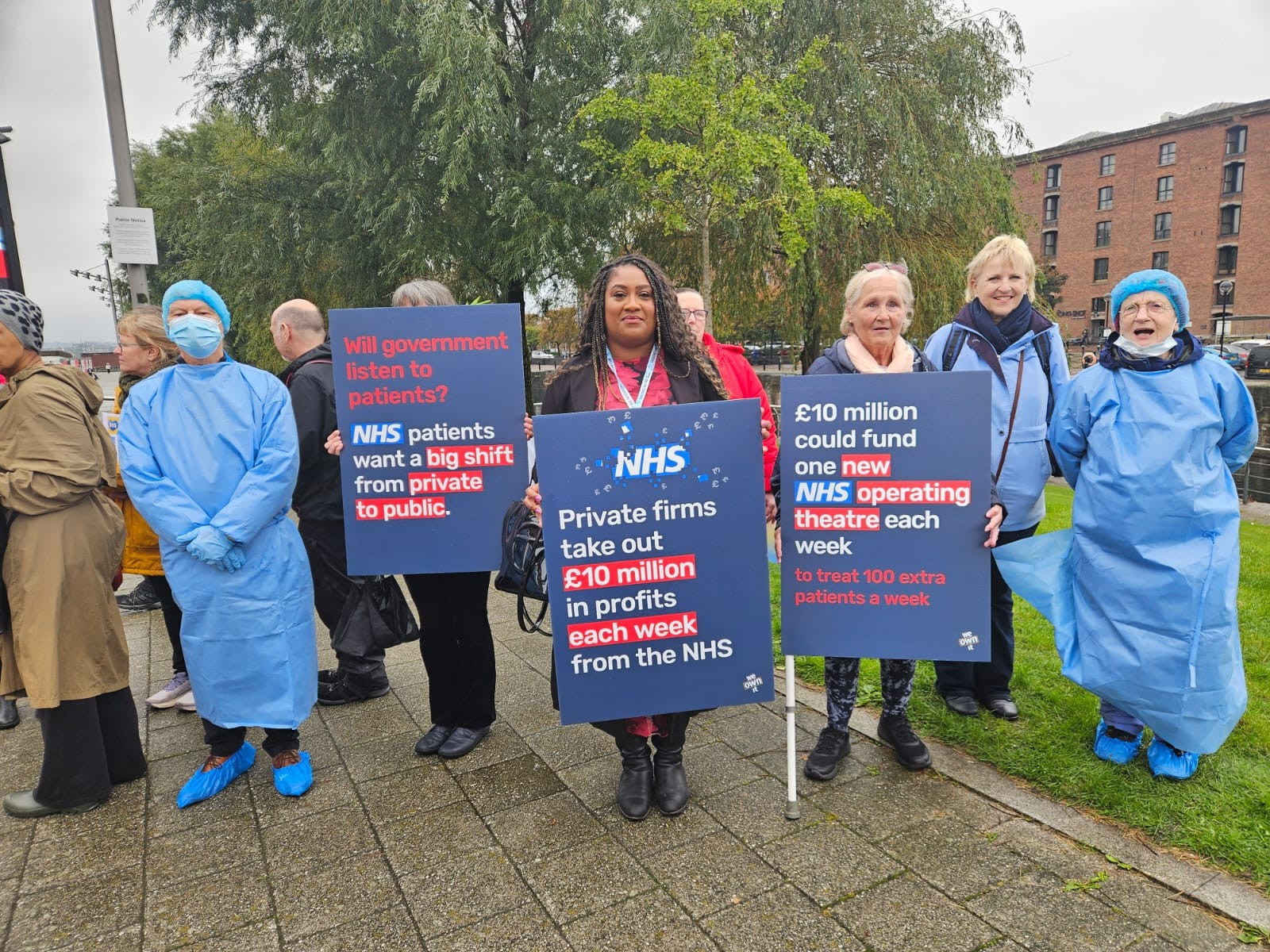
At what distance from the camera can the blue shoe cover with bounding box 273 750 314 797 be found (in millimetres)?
3193

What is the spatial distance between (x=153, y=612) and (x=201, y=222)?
12355mm

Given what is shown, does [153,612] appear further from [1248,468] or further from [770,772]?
[1248,468]

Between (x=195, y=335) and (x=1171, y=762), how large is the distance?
397cm

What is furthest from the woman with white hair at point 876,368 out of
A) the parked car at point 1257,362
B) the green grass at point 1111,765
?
the parked car at point 1257,362

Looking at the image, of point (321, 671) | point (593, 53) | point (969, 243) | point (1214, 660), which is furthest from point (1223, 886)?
point (969, 243)

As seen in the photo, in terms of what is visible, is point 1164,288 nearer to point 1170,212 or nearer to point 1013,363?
point 1013,363

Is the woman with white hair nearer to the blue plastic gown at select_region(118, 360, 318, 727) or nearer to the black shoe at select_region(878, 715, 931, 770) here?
the black shoe at select_region(878, 715, 931, 770)

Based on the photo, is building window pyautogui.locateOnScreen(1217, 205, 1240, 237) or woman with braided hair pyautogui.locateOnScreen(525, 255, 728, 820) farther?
building window pyautogui.locateOnScreen(1217, 205, 1240, 237)

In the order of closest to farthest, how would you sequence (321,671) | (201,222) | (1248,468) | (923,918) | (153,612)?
1. (923,918)
2. (321,671)
3. (153,612)
4. (1248,468)
5. (201,222)

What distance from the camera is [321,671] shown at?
14.7 ft

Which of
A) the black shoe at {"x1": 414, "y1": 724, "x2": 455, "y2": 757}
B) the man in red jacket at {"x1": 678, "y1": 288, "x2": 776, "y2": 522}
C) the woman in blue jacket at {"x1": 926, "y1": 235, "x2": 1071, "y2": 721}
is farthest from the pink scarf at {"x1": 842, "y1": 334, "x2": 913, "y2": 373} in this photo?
the black shoe at {"x1": 414, "y1": 724, "x2": 455, "y2": 757}

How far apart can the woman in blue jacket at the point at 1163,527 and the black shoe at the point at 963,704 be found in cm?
60

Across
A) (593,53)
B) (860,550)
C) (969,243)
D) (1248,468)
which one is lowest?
(1248,468)

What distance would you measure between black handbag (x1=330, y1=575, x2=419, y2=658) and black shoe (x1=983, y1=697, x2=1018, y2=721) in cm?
260
